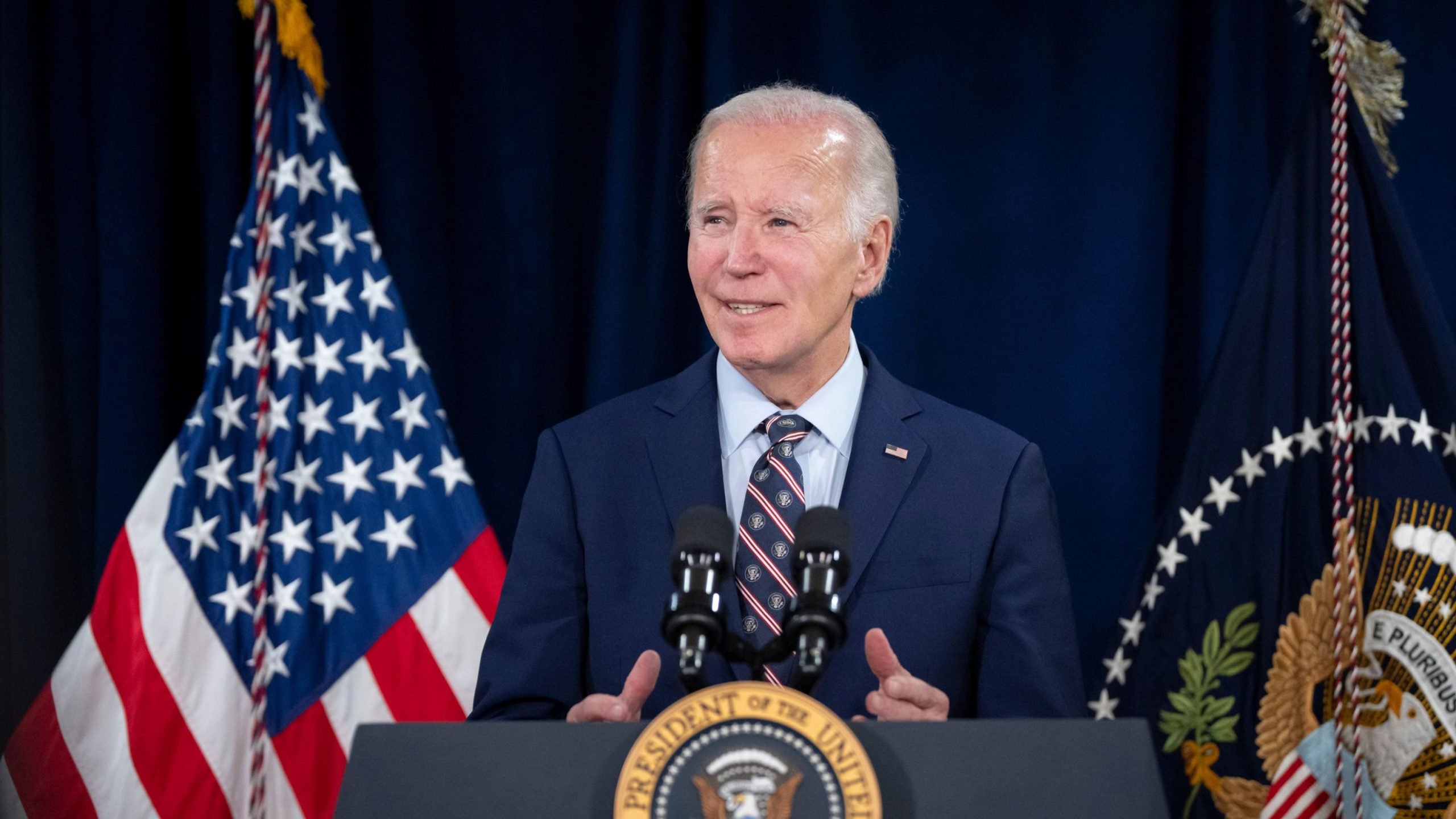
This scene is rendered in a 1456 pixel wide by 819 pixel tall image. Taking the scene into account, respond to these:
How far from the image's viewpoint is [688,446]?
6.76ft

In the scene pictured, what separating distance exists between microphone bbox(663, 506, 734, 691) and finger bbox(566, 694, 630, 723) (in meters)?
0.28

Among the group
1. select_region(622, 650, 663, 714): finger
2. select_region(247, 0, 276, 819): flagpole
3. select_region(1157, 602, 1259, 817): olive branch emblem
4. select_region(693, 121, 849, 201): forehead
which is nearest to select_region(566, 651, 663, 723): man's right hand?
select_region(622, 650, 663, 714): finger

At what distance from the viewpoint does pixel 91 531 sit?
3018mm

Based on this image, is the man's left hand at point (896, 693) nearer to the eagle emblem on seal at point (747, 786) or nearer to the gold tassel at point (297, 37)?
the eagle emblem on seal at point (747, 786)

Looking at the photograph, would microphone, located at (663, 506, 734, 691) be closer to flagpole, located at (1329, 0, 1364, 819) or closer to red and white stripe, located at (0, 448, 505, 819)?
flagpole, located at (1329, 0, 1364, 819)

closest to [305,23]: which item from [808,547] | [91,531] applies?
[91,531]

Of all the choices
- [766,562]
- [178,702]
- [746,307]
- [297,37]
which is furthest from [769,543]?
[297,37]

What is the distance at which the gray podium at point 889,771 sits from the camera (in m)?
1.13

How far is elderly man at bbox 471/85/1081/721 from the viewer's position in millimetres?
1910

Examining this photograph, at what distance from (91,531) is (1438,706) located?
283 centimetres

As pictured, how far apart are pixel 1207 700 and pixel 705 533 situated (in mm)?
1631

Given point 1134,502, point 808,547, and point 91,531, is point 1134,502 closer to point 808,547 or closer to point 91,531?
point 808,547

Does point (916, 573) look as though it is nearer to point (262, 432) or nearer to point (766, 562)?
point (766, 562)

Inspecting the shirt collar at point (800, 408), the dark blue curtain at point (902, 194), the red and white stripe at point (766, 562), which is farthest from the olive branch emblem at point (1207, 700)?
the red and white stripe at point (766, 562)
